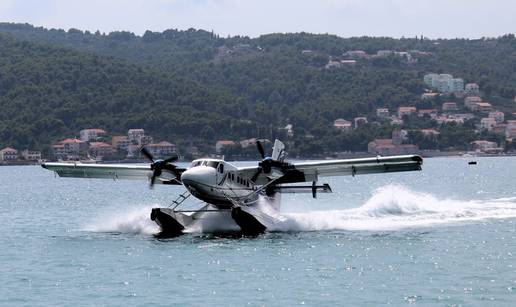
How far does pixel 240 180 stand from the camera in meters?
52.0

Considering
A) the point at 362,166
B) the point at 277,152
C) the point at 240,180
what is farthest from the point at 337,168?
the point at 277,152

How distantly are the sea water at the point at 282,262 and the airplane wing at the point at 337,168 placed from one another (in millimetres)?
2232

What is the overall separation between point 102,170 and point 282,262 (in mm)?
17720

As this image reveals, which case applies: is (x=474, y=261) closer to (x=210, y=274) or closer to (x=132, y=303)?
(x=210, y=274)

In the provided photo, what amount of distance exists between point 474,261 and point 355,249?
19.4 ft

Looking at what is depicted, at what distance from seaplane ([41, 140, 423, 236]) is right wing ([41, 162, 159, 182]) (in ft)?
0.34

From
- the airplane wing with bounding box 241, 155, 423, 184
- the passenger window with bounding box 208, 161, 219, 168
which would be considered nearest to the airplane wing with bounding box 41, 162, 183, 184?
the passenger window with bounding box 208, 161, 219, 168

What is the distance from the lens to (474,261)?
41.9 meters

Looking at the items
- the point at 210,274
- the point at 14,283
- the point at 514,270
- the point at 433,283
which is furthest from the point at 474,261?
the point at 14,283

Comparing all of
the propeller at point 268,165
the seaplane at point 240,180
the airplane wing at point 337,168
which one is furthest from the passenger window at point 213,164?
the propeller at point 268,165

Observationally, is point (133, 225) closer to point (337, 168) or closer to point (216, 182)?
point (216, 182)

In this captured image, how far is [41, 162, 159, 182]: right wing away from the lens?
184 feet

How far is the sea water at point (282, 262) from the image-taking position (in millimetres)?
35281

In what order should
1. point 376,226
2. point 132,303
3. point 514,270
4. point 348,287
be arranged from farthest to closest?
1. point 376,226
2. point 514,270
3. point 348,287
4. point 132,303
